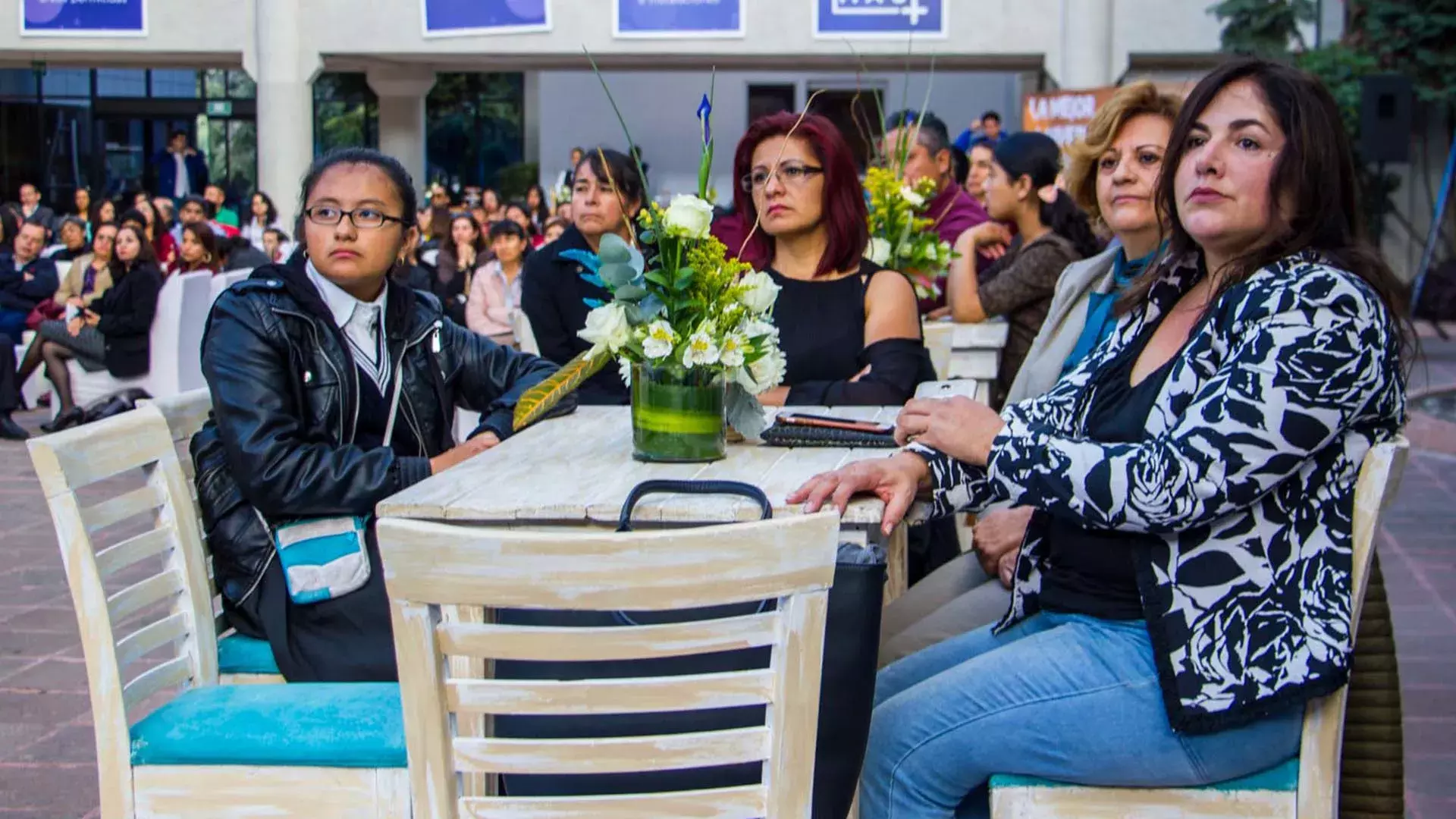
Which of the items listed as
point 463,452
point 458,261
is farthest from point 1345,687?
point 458,261

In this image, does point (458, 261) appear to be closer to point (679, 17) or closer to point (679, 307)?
point (679, 17)

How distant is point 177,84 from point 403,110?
7.14 meters

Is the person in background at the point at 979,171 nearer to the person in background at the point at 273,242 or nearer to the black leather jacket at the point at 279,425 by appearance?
the black leather jacket at the point at 279,425

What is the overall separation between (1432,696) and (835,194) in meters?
2.05

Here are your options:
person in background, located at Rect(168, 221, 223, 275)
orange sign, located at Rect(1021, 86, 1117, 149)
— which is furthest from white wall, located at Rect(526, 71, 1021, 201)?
person in background, located at Rect(168, 221, 223, 275)

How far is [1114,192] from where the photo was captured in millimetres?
3256

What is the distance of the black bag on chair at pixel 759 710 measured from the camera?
1.70 m

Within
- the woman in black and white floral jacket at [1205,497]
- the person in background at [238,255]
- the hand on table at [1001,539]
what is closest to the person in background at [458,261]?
the person in background at [238,255]

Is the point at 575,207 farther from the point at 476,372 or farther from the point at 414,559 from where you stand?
the point at 414,559

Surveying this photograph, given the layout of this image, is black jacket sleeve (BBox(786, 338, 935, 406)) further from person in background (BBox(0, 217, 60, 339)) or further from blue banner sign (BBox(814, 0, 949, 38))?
blue banner sign (BBox(814, 0, 949, 38))

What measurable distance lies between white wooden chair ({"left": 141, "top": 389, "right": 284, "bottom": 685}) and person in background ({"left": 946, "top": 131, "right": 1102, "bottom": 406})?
9.39ft

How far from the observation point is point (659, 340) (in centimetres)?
243

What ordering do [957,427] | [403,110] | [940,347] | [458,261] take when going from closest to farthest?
[957,427] < [940,347] < [458,261] < [403,110]

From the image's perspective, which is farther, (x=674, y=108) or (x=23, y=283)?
(x=674, y=108)
